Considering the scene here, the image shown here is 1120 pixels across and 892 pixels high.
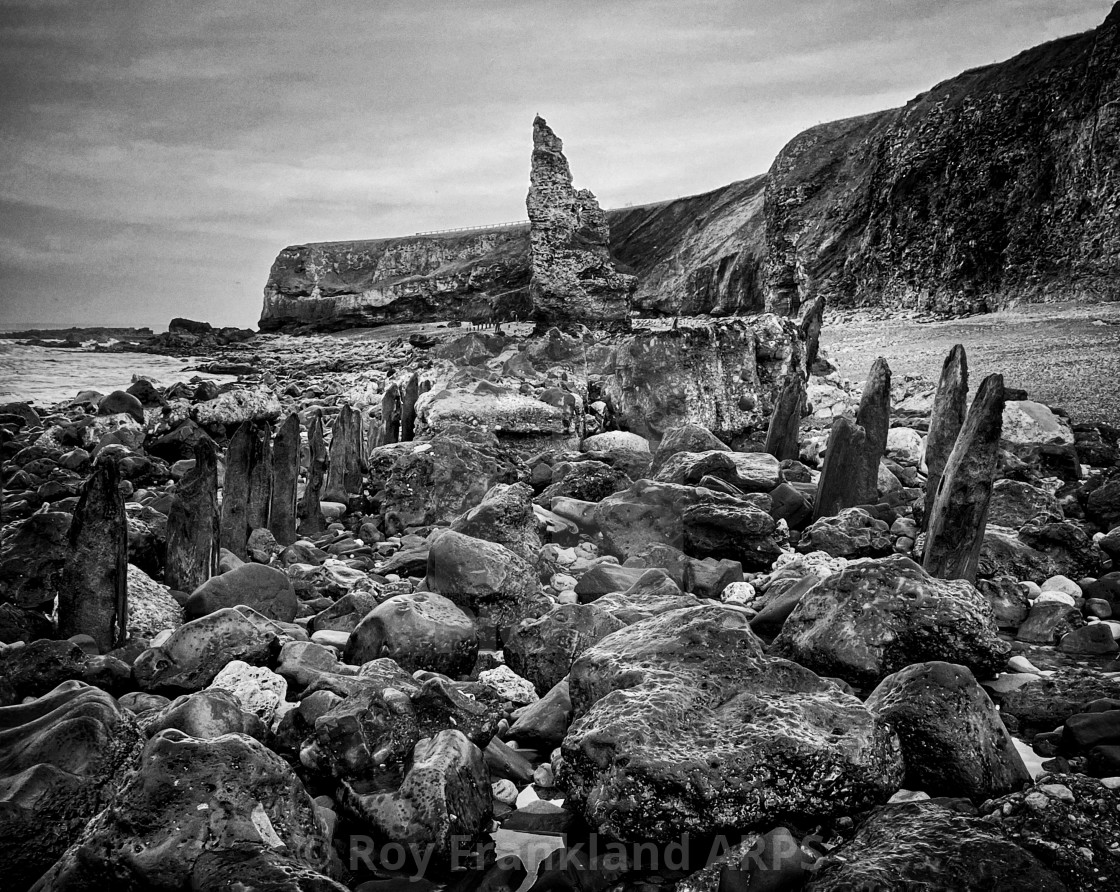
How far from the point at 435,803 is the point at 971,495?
12.8 ft

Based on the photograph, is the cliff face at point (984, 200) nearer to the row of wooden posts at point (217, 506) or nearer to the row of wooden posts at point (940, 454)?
the row of wooden posts at point (940, 454)

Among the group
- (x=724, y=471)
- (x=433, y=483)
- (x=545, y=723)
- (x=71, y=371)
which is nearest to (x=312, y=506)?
(x=433, y=483)

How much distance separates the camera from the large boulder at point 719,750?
2.38m

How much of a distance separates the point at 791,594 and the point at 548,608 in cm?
144

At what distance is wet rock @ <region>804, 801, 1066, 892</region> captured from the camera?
191 cm

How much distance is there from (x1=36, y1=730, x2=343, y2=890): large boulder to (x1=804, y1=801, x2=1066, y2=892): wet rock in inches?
55.3

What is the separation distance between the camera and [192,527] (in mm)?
4809

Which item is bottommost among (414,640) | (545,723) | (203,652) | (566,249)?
(545,723)

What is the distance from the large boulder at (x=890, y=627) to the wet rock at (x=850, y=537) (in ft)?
6.56

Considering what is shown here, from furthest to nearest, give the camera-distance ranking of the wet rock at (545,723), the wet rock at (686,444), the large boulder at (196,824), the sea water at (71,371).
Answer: the sea water at (71,371), the wet rock at (686,444), the wet rock at (545,723), the large boulder at (196,824)

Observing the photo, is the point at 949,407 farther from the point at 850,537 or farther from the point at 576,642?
the point at 576,642

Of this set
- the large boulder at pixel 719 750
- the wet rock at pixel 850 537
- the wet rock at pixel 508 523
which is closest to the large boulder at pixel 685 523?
the wet rock at pixel 850 537

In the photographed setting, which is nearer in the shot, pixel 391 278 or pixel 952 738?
pixel 952 738

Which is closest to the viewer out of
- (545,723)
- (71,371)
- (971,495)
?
(545,723)
